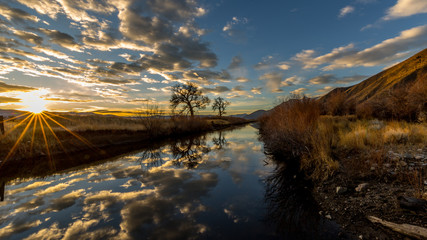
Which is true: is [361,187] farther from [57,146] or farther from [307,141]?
[57,146]

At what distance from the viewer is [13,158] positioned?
888 cm

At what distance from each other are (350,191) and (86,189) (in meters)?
7.93

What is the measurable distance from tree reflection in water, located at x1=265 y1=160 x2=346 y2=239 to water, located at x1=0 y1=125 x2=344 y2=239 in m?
0.02

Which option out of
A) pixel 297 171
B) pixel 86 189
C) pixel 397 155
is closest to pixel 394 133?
pixel 397 155

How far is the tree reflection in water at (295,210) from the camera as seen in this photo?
329cm

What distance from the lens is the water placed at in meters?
3.60

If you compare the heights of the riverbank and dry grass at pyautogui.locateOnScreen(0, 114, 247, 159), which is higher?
dry grass at pyautogui.locateOnScreen(0, 114, 247, 159)

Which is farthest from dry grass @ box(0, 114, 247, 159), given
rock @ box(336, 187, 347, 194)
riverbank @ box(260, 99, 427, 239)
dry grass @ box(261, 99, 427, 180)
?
rock @ box(336, 187, 347, 194)

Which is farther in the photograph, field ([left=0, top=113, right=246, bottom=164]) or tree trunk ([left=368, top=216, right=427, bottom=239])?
field ([left=0, top=113, right=246, bottom=164])

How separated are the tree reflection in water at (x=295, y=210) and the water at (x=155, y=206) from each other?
2 centimetres

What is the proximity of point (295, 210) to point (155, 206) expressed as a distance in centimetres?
365

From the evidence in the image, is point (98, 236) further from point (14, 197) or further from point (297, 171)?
point (297, 171)

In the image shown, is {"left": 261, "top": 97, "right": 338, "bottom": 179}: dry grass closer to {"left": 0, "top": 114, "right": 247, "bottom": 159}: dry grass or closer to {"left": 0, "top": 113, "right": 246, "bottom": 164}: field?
{"left": 0, "top": 113, "right": 246, "bottom": 164}: field

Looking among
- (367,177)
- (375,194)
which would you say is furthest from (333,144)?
(375,194)
